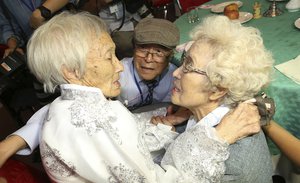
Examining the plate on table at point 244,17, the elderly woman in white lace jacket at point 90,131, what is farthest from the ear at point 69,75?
the plate on table at point 244,17

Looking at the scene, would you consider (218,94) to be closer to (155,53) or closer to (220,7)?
(155,53)

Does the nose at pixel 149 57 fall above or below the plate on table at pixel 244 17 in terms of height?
above

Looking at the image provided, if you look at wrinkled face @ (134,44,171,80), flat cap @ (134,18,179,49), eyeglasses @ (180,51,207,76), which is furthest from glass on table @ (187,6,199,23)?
eyeglasses @ (180,51,207,76)

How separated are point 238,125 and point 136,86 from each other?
1027mm

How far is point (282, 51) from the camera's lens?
164 cm

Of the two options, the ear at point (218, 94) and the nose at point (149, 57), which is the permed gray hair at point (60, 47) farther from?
the nose at point (149, 57)

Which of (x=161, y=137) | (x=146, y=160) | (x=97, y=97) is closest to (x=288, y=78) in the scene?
(x=161, y=137)

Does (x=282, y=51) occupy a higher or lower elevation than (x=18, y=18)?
lower

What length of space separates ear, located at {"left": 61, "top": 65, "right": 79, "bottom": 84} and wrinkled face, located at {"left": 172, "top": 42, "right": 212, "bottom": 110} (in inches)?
19.2

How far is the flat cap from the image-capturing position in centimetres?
185

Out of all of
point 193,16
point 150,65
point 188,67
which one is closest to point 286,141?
point 188,67

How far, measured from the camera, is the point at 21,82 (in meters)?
2.46

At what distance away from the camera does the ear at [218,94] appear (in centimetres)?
130

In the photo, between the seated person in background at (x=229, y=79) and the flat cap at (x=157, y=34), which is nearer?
the seated person in background at (x=229, y=79)
